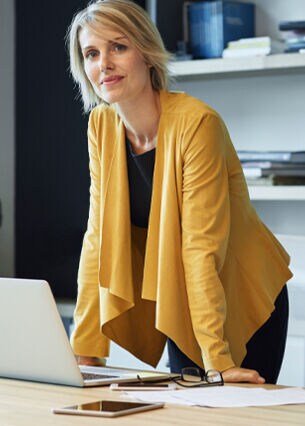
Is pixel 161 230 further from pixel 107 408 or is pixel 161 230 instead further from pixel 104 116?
pixel 107 408

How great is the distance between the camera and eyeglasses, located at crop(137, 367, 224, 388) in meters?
1.94

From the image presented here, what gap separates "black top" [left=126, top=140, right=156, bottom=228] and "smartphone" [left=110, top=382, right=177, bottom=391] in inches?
21.3

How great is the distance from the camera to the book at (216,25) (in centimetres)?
359

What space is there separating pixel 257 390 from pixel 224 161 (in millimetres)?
600

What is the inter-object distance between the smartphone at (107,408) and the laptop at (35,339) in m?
0.19

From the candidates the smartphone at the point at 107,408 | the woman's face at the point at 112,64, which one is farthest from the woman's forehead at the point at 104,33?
the smartphone at the point at 107,408

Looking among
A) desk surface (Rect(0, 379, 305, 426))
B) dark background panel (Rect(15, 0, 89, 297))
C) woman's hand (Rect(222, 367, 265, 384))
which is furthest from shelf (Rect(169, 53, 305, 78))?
desk surface (Rect(0, 379, 305, 426))

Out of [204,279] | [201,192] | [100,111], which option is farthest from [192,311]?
[100,111]

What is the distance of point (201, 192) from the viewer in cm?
217

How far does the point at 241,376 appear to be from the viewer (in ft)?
6.56

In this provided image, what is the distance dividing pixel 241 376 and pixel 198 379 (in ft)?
0.30

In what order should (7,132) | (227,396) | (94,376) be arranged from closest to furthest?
(227,396), (94,376), (7,132)

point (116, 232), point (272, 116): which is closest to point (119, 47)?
point (116, 232)

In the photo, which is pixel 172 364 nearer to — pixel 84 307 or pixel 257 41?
pixel 84 307
